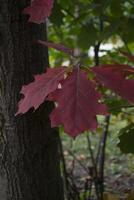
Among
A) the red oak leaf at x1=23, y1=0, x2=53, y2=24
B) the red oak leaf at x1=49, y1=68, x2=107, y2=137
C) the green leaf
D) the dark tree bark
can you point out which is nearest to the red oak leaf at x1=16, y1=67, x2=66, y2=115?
the red oak leaf at x1=49, y1=68, x2=107, y2=137

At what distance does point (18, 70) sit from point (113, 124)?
16.1ft

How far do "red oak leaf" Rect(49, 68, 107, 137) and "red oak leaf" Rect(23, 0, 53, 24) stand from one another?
10.0 inches

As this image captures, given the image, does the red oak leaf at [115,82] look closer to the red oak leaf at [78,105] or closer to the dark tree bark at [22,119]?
the red oak leaf at [78,105]

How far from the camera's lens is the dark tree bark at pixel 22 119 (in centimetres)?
144

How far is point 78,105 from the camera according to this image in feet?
3.42

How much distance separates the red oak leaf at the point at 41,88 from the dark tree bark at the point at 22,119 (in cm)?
33

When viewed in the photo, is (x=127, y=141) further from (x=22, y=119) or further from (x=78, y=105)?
(x=78, y=105)

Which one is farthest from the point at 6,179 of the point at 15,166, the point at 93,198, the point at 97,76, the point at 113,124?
the point at 113,124

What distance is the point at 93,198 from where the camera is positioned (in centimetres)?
321

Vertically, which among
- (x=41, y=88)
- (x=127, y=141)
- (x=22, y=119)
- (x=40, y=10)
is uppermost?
(x=40, y=10)

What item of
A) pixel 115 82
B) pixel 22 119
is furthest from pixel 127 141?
pixel 115 82

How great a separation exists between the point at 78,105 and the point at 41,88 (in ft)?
0.38

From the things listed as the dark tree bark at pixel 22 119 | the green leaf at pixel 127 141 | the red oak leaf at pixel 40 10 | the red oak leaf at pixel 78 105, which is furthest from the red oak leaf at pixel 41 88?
the green leaf at pixel 127 141

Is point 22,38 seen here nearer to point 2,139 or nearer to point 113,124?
point 2,139
